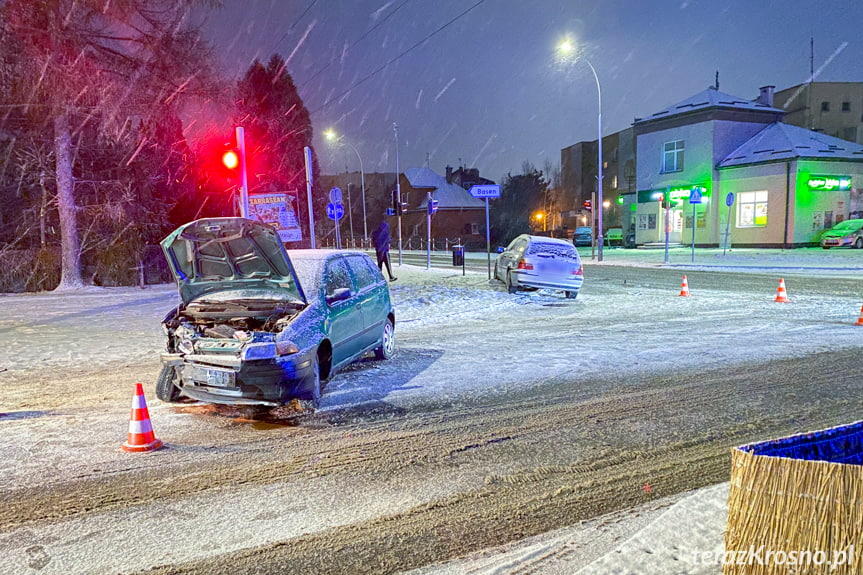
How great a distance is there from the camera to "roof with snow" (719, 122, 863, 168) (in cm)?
3281

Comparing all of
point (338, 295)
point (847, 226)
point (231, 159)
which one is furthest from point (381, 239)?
point (847, 226)

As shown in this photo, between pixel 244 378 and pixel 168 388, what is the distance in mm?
1281

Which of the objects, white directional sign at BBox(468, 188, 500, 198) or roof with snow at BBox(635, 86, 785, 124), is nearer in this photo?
white directional sign at BBox(468, 188, 500, 198)

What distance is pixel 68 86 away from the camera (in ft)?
56.6

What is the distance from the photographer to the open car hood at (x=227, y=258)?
621 centimetres

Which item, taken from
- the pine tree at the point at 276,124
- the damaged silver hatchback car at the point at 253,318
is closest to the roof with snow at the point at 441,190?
the pine tree at the point at 276,124

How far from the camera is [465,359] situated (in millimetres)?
8047

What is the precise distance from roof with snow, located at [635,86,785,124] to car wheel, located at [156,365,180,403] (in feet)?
126

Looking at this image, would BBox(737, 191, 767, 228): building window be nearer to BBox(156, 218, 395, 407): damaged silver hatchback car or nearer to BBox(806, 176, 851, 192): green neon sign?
BBox(806, 176, 851, 192): green neon sign

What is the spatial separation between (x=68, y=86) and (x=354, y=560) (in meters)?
19.4

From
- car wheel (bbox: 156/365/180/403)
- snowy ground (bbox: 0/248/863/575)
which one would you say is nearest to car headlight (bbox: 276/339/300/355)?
snowy ground (bbox: 0/248/863/575)

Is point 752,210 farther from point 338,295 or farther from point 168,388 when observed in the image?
point 168,388

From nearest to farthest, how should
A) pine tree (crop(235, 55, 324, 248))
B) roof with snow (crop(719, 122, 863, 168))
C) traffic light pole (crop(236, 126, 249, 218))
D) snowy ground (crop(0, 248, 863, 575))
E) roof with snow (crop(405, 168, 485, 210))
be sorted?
snowy ground (crop(0, 248, 863, 575)) < traffic light pole (crop(236, 126, 249, 218)) < roof with snow (crop(719, 122, 863, 168)) < pine tree (crop(235, 55, 324, 248)) < roof with snow (crop(405, 168, 485, 210))

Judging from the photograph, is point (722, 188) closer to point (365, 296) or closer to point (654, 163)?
point (654, 163)
